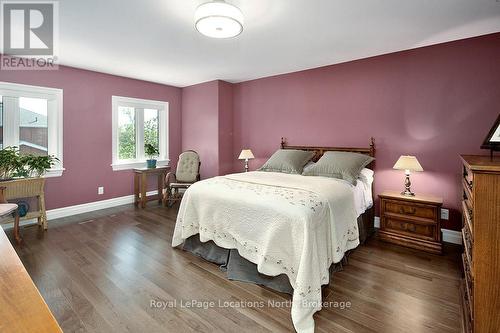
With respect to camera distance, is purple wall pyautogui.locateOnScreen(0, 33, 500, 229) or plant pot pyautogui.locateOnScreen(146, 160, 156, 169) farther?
plant pot pyautogui.locateOnScreen(146, 160, 156, 169)

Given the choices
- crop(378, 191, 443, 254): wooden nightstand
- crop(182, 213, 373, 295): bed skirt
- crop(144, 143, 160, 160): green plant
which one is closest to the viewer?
crop(182, 213, 373, 295): bed skirt

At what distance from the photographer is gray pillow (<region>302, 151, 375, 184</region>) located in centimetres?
322

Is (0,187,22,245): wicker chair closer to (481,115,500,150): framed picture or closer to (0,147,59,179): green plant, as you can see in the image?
(0,147,59,179): green plant

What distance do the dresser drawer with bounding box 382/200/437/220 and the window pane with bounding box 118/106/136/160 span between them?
4.49 metres

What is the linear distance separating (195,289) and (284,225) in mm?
932

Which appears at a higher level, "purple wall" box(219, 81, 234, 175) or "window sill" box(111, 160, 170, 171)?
"purple wall" box(219, 81, 234, 175)

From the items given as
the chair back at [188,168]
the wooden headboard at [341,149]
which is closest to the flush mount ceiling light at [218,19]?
the wooden headboard at [341,149]

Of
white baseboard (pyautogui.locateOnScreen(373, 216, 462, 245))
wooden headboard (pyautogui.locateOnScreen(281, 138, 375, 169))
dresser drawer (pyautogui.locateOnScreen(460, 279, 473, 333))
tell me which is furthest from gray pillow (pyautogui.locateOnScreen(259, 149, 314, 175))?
dresser drawer (pyautogui.locateOnScreen(460, 279, 473, 333))

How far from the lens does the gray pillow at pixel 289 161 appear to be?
3793 millimetres

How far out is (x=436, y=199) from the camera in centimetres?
298

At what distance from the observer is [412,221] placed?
9.94 ft

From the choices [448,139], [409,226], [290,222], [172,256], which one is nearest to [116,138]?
[172,256]

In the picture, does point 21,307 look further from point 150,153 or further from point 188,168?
point 150,153

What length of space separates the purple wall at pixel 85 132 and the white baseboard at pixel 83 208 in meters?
0.07
